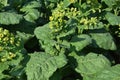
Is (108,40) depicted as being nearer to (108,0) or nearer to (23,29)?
(108,0)

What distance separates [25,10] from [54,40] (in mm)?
1197

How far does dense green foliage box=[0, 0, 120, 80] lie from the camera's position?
12.8ft

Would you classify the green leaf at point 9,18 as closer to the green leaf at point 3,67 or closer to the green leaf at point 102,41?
the green leaf at point 3,67

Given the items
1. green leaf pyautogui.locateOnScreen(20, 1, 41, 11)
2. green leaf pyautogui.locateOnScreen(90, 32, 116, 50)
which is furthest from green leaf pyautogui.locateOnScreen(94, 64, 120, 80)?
green leaf pyautogui.locateOnScreen(20, 1, 41, 11)

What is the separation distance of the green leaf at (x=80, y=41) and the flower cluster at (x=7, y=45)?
0.73 meters

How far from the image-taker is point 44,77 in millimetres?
3803

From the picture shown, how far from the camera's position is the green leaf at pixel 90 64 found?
407cm

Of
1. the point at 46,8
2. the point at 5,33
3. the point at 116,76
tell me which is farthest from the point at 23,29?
the point at 116,76

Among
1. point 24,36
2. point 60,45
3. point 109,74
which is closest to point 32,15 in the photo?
point 24,36

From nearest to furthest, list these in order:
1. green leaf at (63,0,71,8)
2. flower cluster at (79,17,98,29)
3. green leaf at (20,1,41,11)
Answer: flower cluster at (79,17,98,29) → green leaf at (63,0,71,8) → green leaf at (20,1,41,11)

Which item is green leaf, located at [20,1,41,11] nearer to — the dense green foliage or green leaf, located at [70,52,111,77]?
the dense green foliage

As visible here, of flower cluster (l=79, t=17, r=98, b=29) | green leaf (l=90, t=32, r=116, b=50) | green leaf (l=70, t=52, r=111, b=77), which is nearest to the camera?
green leaf (l=70, t=52, r=111, b=77)

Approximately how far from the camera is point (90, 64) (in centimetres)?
416

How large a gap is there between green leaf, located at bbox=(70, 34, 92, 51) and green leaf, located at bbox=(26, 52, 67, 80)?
0.73 feet
